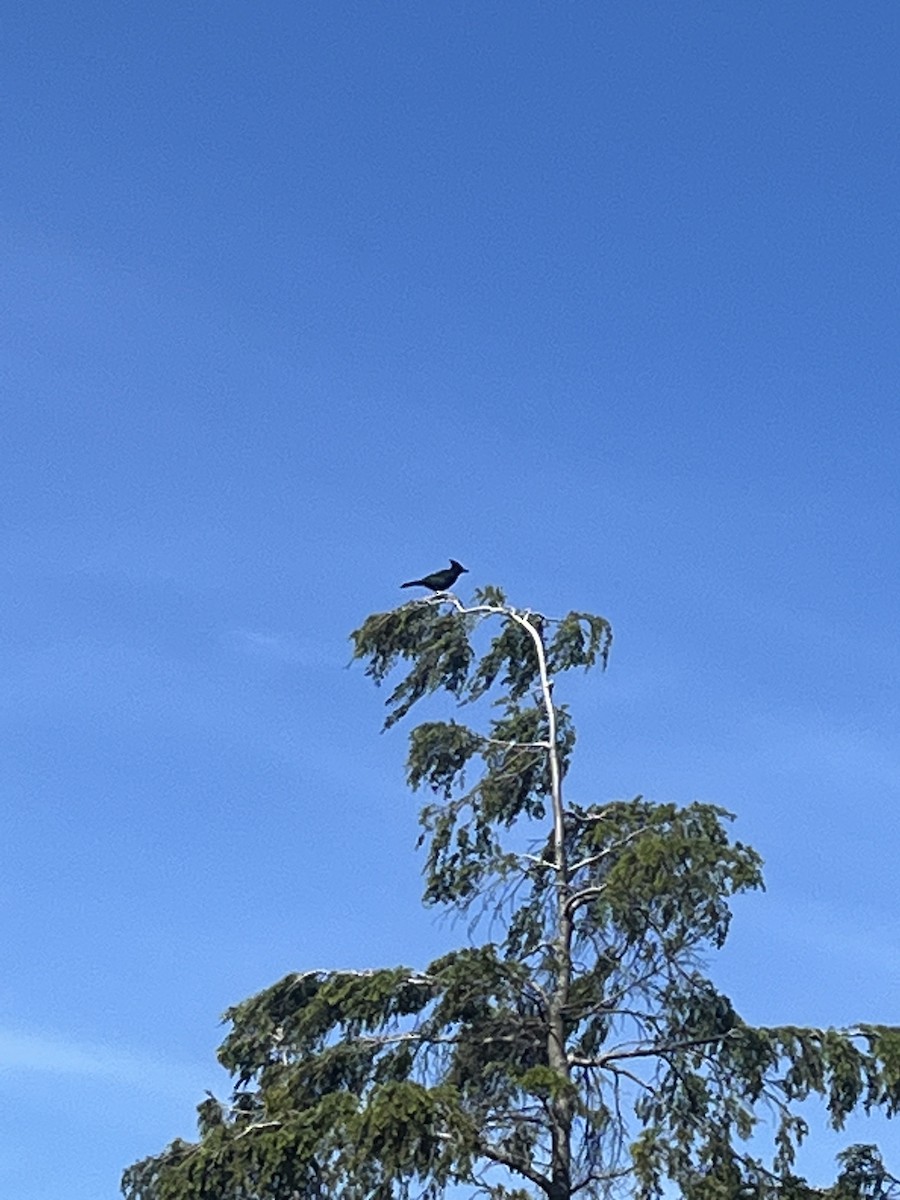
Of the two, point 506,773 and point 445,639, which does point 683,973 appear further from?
point 445,639

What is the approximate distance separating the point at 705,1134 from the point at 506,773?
14.6ft

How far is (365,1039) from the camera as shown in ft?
57.6

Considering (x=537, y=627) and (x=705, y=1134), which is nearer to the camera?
(x=705, y=1134)

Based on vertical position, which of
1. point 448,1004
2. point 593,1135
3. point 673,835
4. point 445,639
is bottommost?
point 593,1135

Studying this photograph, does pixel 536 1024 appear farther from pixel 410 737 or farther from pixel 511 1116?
pixel 410 737

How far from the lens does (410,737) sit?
19578 millimetres

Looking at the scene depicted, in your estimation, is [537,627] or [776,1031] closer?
[776,1031]

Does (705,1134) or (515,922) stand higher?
(515,922)

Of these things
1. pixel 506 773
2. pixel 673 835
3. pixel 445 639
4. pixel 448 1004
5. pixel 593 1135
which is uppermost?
pixel 445 639

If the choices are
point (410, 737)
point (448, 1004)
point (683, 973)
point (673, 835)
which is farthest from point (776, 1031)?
point (410, 737)

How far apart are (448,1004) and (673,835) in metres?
2.83

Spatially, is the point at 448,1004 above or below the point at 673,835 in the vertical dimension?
below

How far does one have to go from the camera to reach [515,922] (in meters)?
19.0

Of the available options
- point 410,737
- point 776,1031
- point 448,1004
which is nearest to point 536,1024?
point 448,1004
